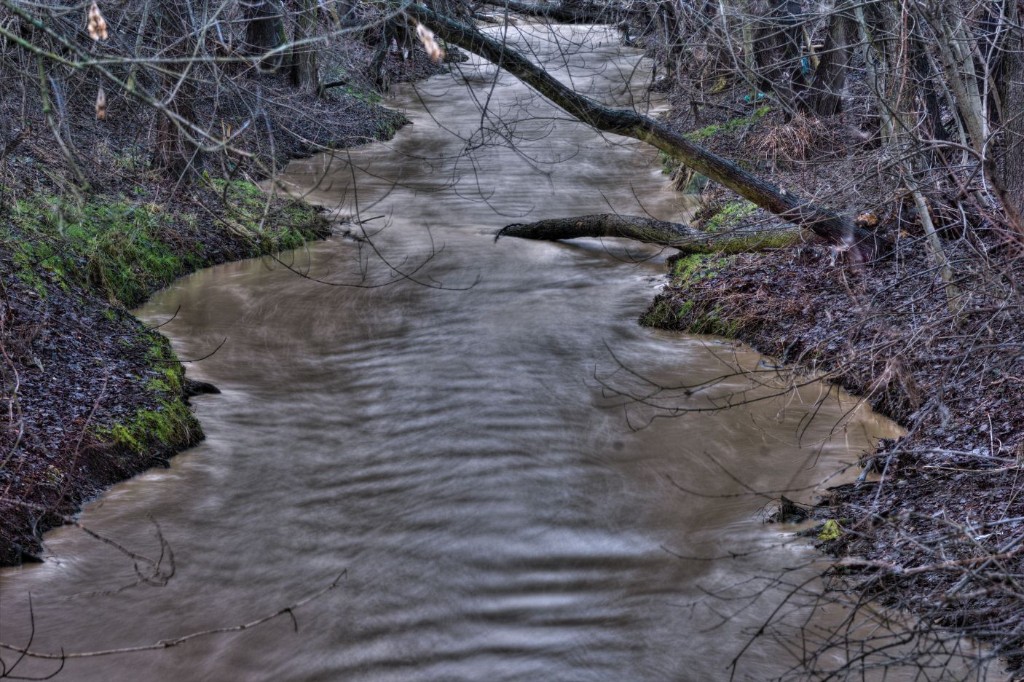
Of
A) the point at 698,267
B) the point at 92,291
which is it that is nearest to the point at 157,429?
the point at 92,291

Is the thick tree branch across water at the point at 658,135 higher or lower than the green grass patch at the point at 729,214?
higher

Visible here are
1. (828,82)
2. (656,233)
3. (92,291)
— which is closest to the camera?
(92,291)

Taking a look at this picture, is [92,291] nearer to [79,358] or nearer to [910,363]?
[79,358]

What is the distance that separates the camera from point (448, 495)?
7930mm

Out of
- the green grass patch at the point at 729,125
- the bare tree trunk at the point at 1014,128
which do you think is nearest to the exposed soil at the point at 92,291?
the bare tree trunk at the point at 1014,128

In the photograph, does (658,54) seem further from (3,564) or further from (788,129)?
(3,564)

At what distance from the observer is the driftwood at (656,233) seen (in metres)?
12.0

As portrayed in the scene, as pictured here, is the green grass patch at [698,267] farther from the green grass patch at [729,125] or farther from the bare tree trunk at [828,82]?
the green grass patch at [729,125]

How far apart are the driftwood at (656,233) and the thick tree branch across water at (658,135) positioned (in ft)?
1.38

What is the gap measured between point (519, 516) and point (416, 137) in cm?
1646

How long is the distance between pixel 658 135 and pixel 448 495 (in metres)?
4.77

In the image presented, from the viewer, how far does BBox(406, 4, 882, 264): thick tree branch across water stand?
9492 millimetres

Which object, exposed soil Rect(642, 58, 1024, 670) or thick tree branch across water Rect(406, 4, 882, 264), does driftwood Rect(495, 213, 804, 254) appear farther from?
thick tree branch across water Rect(406, 4, 882, 264)

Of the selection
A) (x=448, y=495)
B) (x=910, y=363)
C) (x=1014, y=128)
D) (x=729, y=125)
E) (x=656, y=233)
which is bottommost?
(x=448, y=495)
